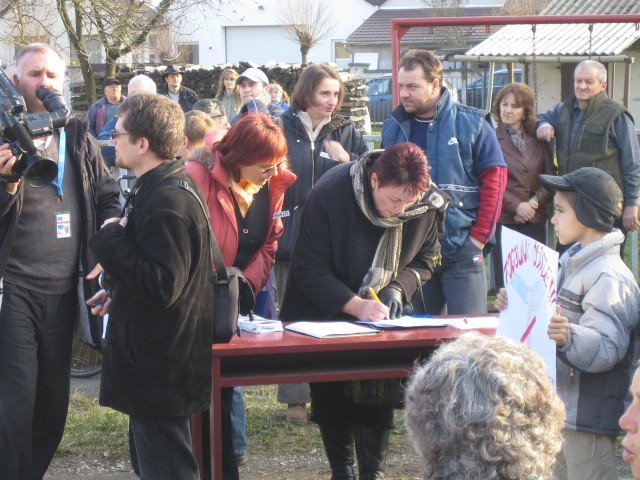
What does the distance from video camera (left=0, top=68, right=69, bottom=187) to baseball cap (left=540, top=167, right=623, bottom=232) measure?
6.61ft

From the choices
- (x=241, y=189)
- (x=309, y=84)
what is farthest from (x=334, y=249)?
(x=309, y=84)

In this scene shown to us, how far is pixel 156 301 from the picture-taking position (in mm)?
3578

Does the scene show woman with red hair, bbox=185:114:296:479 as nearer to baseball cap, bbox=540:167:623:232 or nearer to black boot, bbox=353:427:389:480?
black boot, bbox=353:427:389:480

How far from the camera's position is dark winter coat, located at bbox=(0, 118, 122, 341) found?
13.3 feet

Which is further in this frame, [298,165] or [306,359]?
[298,165]

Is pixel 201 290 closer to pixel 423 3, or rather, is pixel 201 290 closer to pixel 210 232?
pixel 210 232

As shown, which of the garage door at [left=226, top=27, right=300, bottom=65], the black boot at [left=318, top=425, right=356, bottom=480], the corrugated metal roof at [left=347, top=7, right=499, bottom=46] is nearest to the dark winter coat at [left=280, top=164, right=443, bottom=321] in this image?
the black boot at [left=318, top=425, right=356, bottom=480]

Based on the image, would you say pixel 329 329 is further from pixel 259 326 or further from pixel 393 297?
pixel 393 297

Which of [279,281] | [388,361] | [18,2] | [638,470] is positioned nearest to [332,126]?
[279,281]

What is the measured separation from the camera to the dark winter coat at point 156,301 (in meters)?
3.55

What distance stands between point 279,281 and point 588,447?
8.32ft

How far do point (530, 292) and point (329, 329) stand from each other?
2.99 ft

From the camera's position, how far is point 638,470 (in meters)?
2.31

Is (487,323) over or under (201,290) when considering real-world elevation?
under
